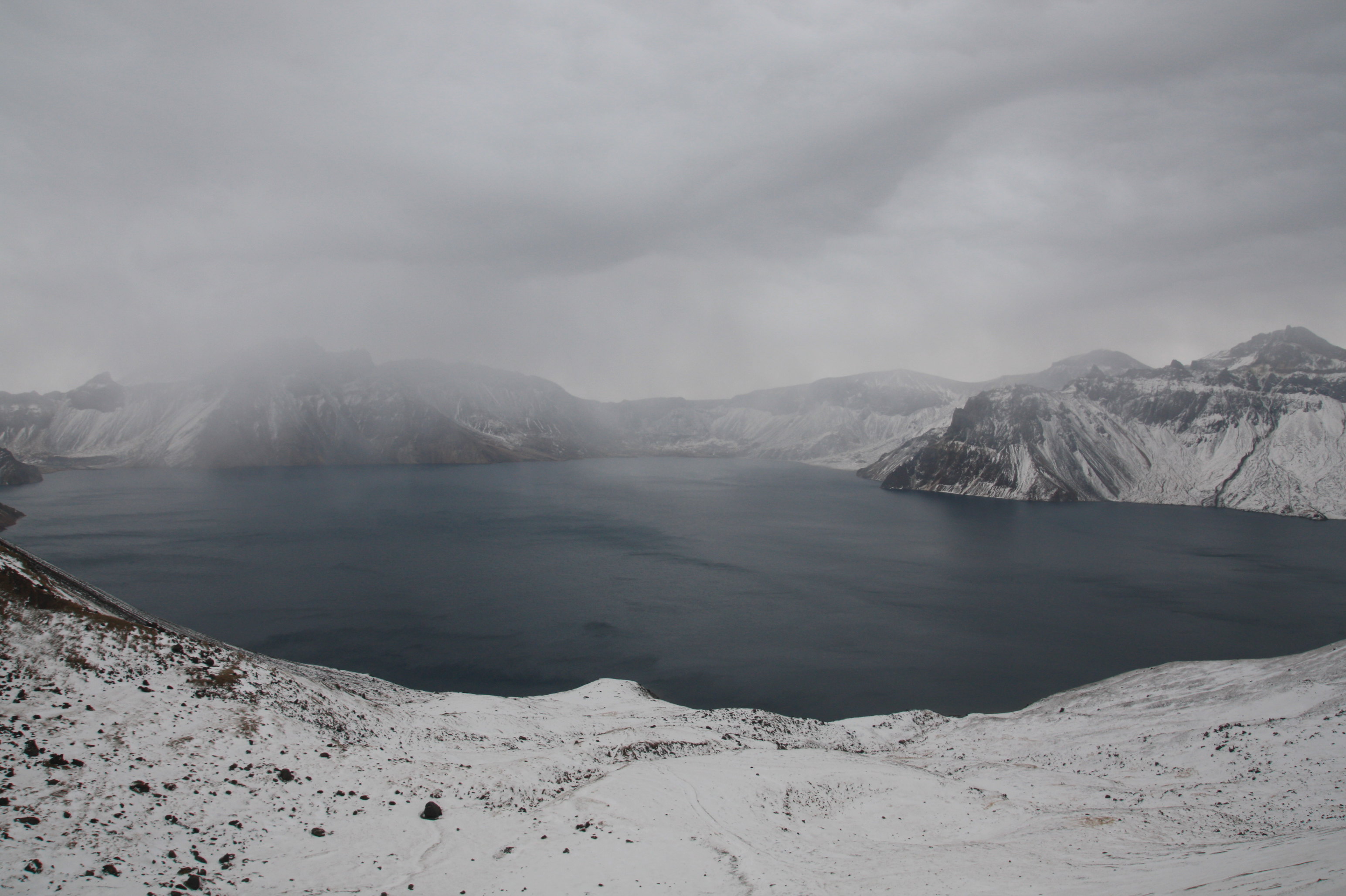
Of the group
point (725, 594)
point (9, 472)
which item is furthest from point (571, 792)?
point (9, 472)

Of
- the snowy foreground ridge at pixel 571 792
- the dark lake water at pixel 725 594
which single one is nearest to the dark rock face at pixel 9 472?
the dark lake water at pixel 725 594

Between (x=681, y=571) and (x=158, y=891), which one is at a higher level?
(x=158, y=891)

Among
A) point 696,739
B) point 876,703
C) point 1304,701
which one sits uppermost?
point 1304,701

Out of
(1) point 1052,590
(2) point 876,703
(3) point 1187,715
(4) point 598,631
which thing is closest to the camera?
(3) point 1187,715

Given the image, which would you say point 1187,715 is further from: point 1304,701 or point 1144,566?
point 1144,566

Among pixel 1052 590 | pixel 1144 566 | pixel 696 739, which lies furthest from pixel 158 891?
pixel 1144 566

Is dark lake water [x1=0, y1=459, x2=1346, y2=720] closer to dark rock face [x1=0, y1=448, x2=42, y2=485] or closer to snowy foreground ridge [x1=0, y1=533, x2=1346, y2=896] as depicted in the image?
snowy foreground ridge [x1=0, y1=533, x2=1346, y2=896]
